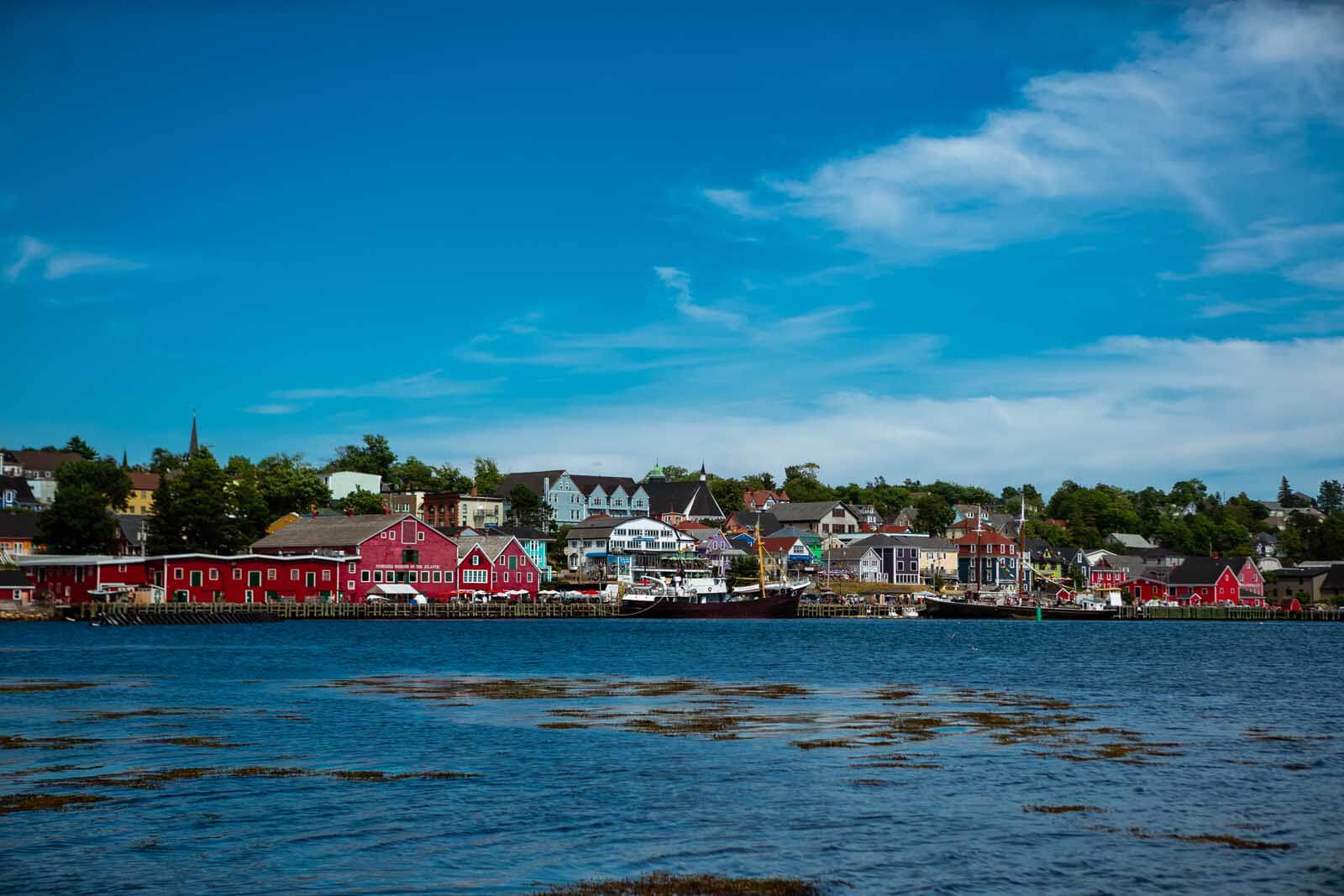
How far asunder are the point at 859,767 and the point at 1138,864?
8.53 m

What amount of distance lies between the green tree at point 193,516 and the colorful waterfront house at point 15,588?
18229 millimetres

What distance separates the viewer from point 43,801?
73.5 feet

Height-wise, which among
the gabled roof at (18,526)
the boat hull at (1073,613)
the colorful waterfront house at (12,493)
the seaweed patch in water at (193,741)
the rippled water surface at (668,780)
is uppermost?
the colorful waterfront house at (12,493)

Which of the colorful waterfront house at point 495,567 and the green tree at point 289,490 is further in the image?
the green tree at point 289,490

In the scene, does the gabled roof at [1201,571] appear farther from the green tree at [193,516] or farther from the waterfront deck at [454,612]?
the green tree at [193,516]

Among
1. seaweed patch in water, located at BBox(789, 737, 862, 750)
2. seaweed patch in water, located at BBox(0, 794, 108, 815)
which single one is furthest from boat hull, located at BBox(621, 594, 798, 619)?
Answer: seaweed patch in water, located at BBox(0, 794, 108, 815)

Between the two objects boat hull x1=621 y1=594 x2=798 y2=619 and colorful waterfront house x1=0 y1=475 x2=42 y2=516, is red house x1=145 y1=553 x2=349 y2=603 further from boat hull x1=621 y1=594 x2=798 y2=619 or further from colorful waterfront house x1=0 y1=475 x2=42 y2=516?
colorful waterfront house x1=0 y1=475 x2=42 y2=516

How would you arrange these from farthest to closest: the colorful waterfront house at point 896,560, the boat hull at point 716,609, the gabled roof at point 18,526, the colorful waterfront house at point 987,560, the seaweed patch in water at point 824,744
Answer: the colorful waterfront house at point 987,560
the colorful waterfront house at point 896,560
the gabled roof at point 18,526
the boat hull at point 716,609
the seaweed patch in water at point 824,744

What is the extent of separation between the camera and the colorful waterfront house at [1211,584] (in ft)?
552

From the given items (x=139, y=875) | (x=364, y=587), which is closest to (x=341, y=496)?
(x=364, y=587)

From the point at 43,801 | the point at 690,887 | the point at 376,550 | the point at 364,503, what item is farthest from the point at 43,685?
the point at 364,503

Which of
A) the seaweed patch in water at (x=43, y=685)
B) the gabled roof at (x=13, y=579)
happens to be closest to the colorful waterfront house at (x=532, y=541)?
the gabled roof at (x=13, y=579)

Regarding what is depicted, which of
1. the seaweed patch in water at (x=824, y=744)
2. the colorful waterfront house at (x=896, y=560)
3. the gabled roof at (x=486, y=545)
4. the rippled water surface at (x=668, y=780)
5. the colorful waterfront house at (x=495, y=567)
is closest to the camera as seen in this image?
the rippled water surface at (x=668, y=780)

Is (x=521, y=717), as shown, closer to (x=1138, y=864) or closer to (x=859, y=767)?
(x=859, y=767)
